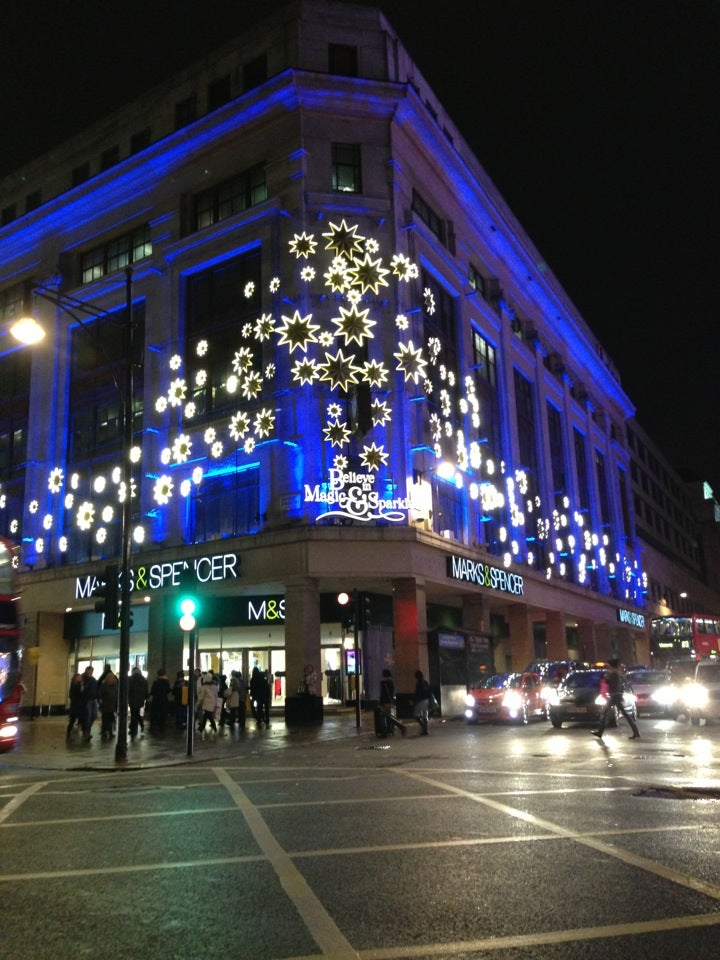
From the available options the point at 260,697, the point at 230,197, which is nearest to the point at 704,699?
the point at 260,697

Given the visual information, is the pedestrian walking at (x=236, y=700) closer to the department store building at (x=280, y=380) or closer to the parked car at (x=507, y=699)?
the department store building at (x=280, y=380)

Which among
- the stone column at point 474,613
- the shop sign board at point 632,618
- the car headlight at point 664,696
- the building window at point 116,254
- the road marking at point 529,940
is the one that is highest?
the building window at point 116,254

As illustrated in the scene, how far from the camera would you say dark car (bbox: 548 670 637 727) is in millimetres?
22188

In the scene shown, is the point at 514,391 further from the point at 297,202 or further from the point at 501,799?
the point at 501,799

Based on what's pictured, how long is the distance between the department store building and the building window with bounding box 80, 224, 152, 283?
5.3 inches

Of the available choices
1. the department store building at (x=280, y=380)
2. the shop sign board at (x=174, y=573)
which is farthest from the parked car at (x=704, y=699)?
the shop sign board at (x=174, y=573)

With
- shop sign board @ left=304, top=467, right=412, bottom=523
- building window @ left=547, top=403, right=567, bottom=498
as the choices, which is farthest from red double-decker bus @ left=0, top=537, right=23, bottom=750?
building window @ left=547, top=403, right=567, bottom=498

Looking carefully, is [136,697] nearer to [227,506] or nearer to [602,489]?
[227,506]

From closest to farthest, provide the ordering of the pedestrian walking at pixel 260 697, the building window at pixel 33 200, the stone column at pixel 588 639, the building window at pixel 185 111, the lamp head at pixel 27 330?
the lamp head at pixel 27 330 → the pedestrian walking at pixel 260 697 → the building window at pixel 185 111 → the building window at pixel 33 200 → the stone column at pixel 588 639

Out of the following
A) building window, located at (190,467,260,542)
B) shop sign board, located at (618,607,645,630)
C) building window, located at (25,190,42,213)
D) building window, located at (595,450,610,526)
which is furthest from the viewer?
building window, located at (595,450,610,526)

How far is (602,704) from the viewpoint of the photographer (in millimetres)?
20438

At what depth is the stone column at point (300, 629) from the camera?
94.1 feet

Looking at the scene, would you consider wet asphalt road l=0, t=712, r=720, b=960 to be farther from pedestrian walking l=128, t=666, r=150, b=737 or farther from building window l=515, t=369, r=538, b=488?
building window l=515, t=369, r=538, b=488

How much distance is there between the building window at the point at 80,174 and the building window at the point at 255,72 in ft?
34.9
